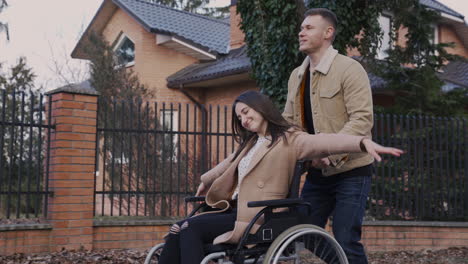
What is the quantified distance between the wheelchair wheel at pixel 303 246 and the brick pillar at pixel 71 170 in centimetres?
391

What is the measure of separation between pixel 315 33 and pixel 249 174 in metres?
0.94

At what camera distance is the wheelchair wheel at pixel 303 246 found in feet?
10.6

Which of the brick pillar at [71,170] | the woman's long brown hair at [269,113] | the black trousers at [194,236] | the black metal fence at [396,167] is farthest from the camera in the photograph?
the black metal fence at [396,167]

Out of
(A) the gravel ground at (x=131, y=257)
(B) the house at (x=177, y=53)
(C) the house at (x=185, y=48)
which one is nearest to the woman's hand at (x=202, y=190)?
(A) the gravel ground at (x=131, y=257)

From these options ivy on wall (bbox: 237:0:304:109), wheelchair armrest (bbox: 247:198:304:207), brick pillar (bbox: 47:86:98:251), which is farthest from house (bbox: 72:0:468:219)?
wheelchair armrest (bbox: 247:198:304:207)

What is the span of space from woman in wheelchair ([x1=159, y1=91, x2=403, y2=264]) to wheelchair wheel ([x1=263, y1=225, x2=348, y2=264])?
23 centimetres

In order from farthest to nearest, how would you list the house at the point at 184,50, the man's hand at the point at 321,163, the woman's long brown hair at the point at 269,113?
the house at the point at 184,50
the woman's long brown hair at the point at 269,113
the man's hand at the point at 321,163

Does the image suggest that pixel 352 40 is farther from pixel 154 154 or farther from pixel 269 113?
pixel 269 113

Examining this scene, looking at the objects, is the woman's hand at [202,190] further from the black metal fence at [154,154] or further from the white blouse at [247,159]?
the black metal fence at [154,154]

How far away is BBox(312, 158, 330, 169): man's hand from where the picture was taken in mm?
3498

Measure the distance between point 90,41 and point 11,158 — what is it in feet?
28.5

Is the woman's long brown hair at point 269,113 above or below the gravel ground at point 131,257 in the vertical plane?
above

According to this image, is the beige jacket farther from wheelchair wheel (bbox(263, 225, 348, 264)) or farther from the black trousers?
the black trousers

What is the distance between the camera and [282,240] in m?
3.27
